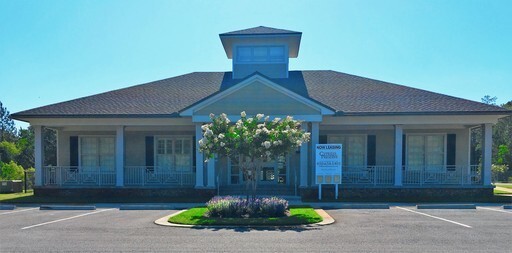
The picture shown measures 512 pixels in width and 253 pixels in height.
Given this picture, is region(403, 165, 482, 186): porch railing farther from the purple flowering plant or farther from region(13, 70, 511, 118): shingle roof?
the purple flowering plant

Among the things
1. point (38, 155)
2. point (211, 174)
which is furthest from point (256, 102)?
point (38, 155)

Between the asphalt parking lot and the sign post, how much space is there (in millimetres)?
3560

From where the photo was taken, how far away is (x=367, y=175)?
17.5m

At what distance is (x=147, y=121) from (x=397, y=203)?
38.4 feet

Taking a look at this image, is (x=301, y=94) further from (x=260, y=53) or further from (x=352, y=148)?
(x=260, y=53)

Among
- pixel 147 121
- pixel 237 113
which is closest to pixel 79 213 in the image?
pixel 147 121

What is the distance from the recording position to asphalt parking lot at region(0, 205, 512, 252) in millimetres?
7883

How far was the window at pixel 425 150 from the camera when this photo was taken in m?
18.5

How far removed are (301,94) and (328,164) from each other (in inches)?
131

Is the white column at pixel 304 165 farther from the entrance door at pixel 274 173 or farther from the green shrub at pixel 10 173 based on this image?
the green shrub at pixel 10 173

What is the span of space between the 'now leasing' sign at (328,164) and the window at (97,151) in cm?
1070

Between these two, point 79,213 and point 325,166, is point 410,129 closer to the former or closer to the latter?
point 325,166

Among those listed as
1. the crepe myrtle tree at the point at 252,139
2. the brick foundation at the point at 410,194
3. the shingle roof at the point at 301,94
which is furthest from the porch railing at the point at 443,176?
the crepe myrtle tree at the point at 252,139

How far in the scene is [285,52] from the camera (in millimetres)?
21094
